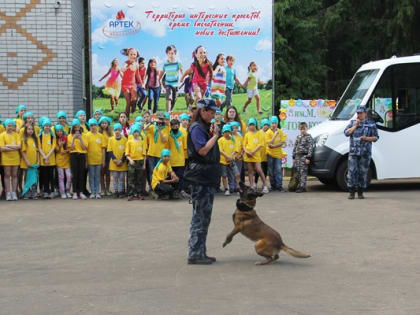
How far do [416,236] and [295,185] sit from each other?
18.1 ft

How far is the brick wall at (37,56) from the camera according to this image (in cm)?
1592

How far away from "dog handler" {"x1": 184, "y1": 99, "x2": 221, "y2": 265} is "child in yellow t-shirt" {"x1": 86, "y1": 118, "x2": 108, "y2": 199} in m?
6.33

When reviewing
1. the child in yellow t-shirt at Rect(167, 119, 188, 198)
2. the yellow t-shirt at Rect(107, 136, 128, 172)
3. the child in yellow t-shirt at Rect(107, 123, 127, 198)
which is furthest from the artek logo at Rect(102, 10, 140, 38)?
the child in yellow t-shirt at Rect(167, 119, 188, 198)

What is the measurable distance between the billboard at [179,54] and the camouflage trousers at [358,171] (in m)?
4.29

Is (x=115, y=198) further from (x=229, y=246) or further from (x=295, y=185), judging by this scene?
(x=229, y=246)

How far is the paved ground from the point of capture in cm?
574

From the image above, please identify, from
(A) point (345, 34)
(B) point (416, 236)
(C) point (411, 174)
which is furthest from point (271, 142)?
(A) point (345, 34)

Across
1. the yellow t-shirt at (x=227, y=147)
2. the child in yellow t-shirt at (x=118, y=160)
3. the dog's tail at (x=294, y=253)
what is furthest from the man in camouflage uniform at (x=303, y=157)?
the dog's tail at (x=294, y=253)

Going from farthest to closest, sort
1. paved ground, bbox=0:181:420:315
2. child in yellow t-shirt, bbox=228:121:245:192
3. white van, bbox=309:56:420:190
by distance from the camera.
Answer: white van, bbox=309:56:420:190 → child in yellow t-shirt, bbox=228:121:245:192 → paved ground, bbox=0:181:420:315

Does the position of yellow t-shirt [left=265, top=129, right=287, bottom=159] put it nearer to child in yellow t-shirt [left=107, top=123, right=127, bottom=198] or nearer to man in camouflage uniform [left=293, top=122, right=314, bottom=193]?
man in camouflage uniform [left=293, top=122, right=314, bottom=193]

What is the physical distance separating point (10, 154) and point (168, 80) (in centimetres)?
470

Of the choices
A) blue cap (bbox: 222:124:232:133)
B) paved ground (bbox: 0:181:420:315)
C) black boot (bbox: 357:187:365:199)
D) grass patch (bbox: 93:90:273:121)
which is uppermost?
grass patch (bbox: 93:90:273:121)

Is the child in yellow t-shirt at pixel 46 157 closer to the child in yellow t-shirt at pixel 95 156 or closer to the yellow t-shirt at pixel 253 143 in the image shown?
the child in yellow t-shirt at pixel 95 156

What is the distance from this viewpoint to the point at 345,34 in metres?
29.1
